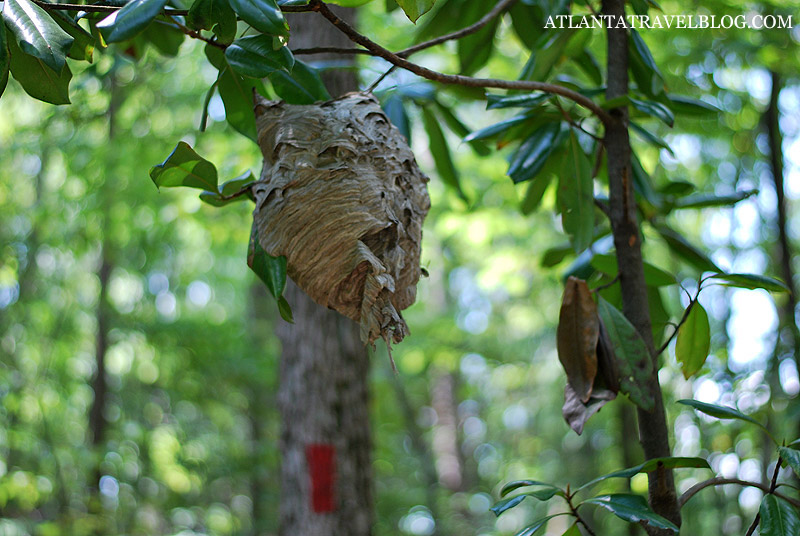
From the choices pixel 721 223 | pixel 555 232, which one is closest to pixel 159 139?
pixel 555 232

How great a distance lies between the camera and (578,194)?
59.1 inches

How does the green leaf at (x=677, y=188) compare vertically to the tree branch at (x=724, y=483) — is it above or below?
above

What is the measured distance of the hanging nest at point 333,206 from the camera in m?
1.14

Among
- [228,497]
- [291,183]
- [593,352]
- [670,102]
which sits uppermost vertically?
[670,102]

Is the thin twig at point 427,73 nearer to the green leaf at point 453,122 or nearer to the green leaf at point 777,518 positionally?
the green leaf at point 453,122

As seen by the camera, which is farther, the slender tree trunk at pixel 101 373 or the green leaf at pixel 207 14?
the slender tree trunk at pixel 101 373

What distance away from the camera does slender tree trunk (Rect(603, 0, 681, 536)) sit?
1.27m

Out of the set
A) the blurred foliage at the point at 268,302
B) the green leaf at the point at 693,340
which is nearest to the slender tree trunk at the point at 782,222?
the blurred foliage at the point at 268,302

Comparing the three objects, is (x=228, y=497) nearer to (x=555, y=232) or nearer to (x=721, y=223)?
(x=555, y=232)

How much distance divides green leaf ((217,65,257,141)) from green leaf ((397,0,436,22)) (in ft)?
1.26

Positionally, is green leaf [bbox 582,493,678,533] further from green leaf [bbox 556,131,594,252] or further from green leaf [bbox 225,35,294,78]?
green leaf [bbox 225,35,294,78]

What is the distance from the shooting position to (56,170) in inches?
304

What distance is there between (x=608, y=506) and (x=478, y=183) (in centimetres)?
440

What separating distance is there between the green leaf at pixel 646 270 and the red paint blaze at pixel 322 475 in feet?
5.20
